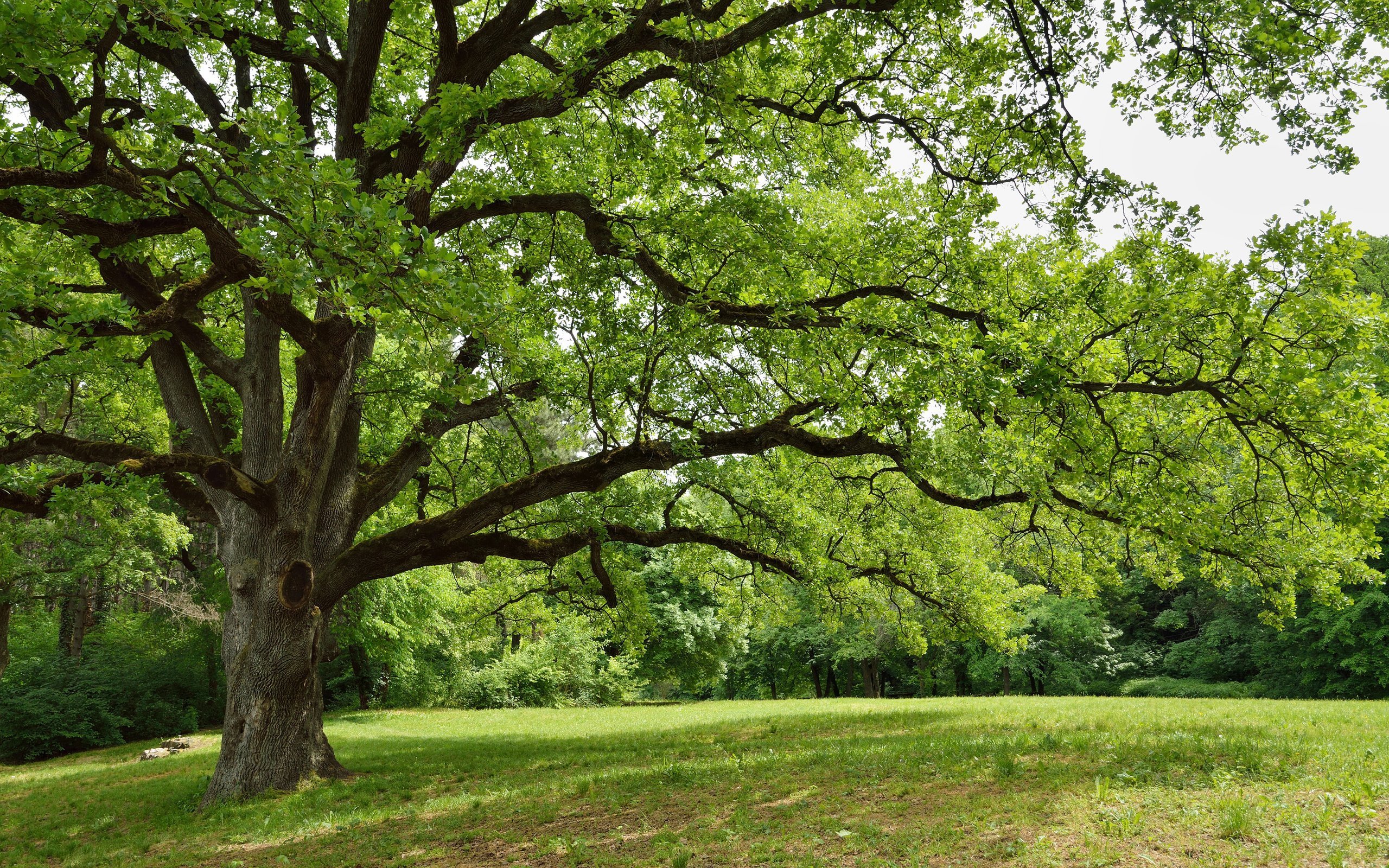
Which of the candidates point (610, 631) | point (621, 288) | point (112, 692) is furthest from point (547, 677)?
point (621, 288)

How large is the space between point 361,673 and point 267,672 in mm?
24147

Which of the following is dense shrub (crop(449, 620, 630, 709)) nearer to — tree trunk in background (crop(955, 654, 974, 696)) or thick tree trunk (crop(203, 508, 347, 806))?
tree trunk in background (crop(955, 654, 974, 696))

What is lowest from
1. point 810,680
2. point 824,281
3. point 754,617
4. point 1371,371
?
point 810,680

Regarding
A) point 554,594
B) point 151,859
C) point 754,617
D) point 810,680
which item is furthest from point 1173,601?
point 151,859

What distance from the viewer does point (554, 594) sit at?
15.7m

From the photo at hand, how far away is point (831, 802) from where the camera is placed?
24.2 feet

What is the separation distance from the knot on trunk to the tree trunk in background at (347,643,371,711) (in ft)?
73.3

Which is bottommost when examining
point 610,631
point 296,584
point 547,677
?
point 547,677

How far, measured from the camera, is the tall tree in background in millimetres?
6566

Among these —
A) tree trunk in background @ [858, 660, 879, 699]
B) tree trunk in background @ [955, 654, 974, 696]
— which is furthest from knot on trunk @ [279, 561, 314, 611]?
tree trunk in background @ [955, 654, 974, 696]

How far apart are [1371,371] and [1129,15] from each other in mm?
4640

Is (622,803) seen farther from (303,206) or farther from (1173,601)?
(1173,601)

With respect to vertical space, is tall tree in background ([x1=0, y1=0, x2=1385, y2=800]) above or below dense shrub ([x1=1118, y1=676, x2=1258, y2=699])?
above

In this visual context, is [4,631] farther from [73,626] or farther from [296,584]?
[296,584]
